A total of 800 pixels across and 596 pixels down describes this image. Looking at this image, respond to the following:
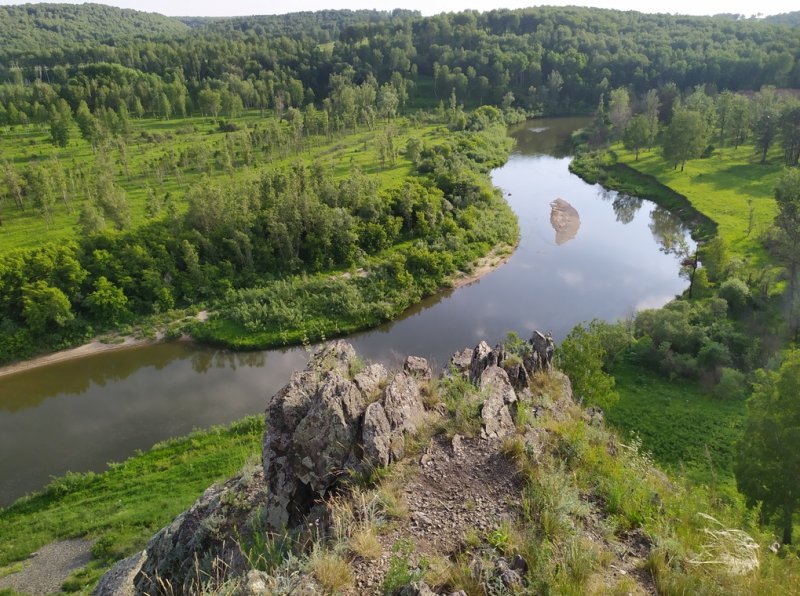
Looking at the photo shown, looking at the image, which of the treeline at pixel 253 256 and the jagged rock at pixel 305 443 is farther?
the treeline at pixel 253 256

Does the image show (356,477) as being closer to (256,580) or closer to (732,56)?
(256,580)

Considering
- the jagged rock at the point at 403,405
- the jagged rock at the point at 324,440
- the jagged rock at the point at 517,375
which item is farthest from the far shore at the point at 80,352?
the jagged rock at the point at 324,440

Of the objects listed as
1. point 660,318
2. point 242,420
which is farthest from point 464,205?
point 242,420

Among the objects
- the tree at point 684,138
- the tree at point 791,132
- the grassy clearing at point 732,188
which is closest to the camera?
the grassy clearing at point 732,188

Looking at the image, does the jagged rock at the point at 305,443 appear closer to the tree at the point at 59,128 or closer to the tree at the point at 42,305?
the tree at the point at 42,305

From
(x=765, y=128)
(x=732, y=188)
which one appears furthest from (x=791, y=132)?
(x=732, y=188)

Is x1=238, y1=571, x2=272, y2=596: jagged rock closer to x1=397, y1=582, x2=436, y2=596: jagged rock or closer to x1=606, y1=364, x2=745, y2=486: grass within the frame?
x1=397, y1=582, x2=436, y2=596: jagged rock
